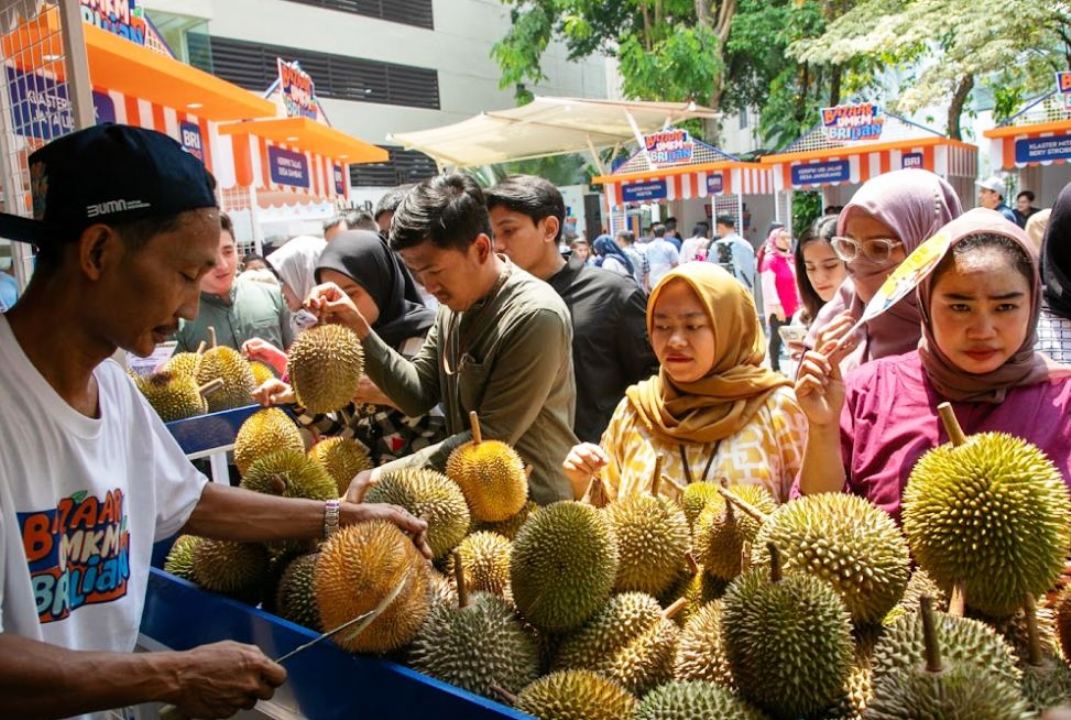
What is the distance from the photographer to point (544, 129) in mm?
14438

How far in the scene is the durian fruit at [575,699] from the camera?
1.25 m

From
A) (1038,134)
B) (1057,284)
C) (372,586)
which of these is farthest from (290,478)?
(1038,134)

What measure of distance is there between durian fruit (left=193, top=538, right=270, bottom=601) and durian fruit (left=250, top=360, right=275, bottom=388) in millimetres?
1415

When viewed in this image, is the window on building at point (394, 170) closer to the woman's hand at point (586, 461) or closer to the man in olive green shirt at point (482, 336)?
the man in olive green shirt at point (482, 336)

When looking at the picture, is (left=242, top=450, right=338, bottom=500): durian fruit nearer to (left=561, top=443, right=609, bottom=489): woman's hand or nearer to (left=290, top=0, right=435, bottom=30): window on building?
(left=561, top=443, right=609, bottom=489): woman's hand

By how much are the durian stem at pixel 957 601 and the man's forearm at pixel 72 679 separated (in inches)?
47.2

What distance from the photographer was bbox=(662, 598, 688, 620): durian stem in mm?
1517

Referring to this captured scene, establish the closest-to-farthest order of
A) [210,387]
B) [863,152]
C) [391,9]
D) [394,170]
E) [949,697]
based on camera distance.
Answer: [949,697] < [210,387] < [863,152] < [394,170] < [391,9]

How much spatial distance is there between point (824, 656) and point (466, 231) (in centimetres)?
153

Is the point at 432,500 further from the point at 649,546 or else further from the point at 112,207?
the point at 112,207

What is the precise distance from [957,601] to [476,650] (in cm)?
77

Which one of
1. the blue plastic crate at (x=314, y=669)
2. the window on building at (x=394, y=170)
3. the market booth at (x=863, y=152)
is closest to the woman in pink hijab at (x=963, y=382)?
the blue plastic crate at (x=314, y=669)

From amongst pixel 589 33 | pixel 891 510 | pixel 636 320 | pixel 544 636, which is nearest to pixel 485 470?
pixel 544 636

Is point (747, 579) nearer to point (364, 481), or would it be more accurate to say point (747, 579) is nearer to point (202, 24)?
point (364, 481)
